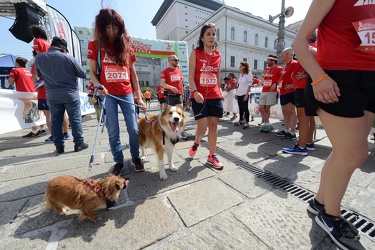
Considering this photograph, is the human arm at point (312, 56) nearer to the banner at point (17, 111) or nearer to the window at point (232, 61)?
the banner at point (17, 111)

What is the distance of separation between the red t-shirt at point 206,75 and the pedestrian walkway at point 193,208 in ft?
3.64

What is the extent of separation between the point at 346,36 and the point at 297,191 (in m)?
1.60

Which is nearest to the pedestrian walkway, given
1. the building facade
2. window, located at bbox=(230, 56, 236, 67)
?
the building facade

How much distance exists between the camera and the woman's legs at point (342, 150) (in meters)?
1.15

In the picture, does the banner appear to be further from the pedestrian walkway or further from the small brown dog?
the small brown dog

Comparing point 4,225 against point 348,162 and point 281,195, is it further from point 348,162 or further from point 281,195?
point 348,162

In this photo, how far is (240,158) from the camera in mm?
2996

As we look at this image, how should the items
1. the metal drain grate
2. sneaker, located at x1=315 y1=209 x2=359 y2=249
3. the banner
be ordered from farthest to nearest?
the banner
the metal drain grate
sneaker, located at x1=315 y1=209 x2=359 y2=249

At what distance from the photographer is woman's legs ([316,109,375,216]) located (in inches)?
45.3

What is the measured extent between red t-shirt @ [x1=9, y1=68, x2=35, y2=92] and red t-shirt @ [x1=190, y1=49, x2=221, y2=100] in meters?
4.99

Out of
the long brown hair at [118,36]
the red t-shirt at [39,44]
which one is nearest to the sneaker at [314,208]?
the long brown hair at [118,36]

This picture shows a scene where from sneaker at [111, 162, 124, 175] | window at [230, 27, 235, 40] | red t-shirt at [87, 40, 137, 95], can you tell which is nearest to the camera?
red t-shirt at [87, 40, 137, 95]

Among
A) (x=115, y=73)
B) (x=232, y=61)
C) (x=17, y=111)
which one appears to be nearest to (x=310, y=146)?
(x=115, y=73)

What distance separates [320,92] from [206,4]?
70.6 metres
